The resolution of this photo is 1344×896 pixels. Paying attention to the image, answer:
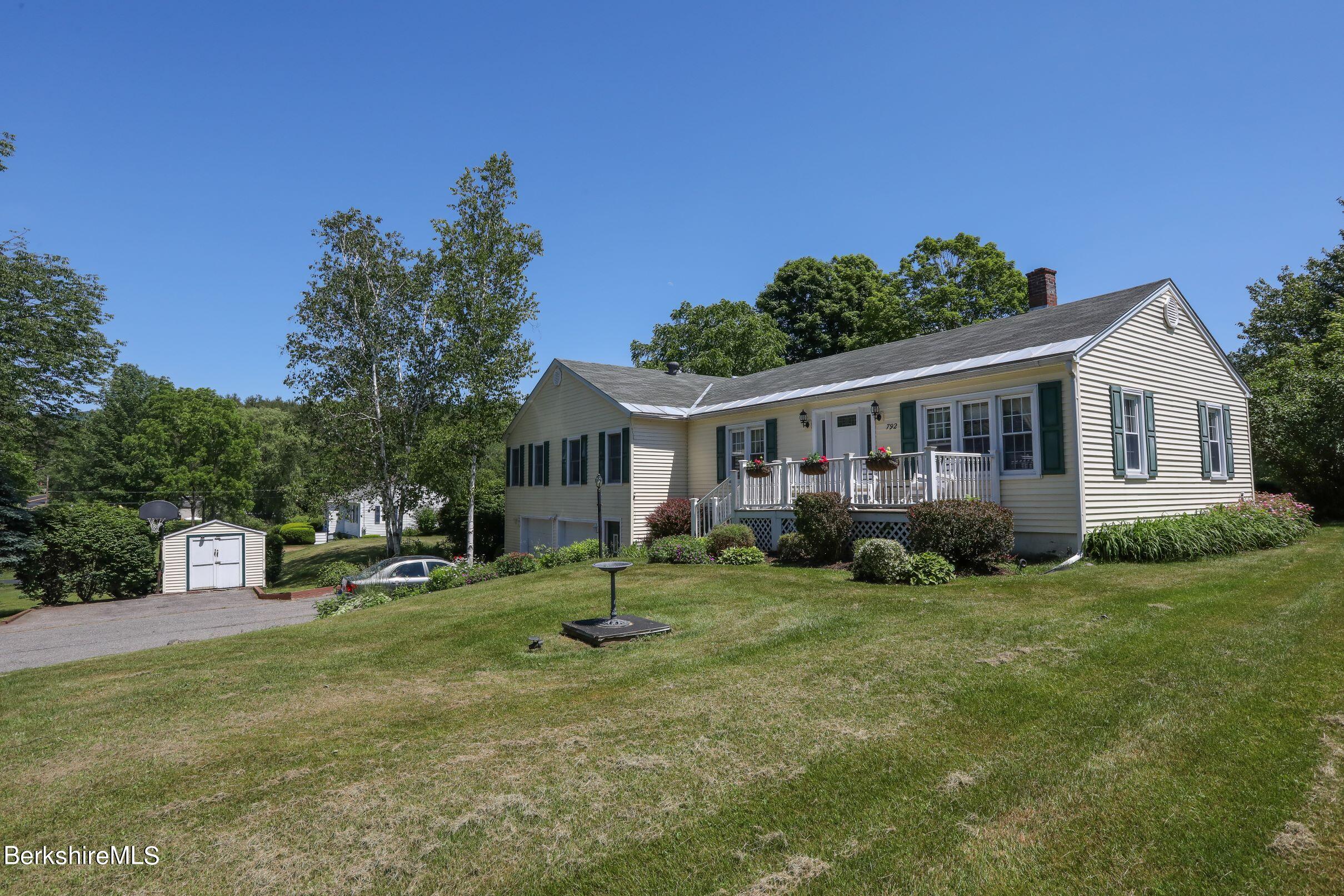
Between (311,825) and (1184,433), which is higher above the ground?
(1184,433)

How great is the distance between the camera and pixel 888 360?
667 inches

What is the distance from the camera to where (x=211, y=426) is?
1668 inches

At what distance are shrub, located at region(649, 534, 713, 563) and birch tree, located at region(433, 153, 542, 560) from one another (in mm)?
10855

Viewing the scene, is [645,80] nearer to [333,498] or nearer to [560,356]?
[560,356]

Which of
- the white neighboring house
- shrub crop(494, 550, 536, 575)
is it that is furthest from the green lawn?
shrub crop(494, 550, 536, 575)

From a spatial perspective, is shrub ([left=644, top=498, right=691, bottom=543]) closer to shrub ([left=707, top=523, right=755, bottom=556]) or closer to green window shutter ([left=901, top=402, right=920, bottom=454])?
shrub ([left=707, top=523, right=755, bottom=556])

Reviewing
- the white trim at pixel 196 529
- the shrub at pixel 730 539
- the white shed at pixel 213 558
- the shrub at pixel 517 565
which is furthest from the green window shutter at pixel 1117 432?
the white shed at pixel 213 558

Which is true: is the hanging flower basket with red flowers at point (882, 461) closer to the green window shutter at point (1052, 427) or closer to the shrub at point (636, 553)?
the green window shutter at point (1052, 427)

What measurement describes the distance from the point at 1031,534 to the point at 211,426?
4679 cm

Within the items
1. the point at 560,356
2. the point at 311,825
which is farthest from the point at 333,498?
the point at 311,825

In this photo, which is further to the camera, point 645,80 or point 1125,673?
point 645,80

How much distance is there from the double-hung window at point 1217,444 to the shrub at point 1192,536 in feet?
5.81

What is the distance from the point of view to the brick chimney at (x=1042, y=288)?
59.8 feet

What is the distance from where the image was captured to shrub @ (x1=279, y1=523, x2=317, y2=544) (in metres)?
45.3
